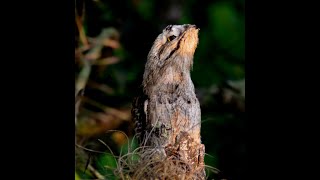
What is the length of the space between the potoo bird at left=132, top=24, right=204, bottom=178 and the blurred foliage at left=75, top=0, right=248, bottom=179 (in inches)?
41.9

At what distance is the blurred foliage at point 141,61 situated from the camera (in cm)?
311

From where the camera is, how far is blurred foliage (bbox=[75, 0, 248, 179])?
3109mm

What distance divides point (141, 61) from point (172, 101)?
5.01 ft

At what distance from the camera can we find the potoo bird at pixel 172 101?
1.84 m

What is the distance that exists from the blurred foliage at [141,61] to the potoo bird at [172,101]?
3.49ft

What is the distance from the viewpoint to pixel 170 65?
1875 millimetres

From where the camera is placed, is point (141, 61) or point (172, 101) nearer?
point (172, 101)

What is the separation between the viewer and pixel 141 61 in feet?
11.0

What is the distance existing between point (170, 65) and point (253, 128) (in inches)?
13.7

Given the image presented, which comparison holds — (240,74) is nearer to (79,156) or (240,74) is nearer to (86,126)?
(86,126)

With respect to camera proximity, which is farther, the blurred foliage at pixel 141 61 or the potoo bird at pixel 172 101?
the blurred foliage at pixel 141 61

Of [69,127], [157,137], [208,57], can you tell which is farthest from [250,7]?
[208,57]

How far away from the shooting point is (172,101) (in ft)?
6.07

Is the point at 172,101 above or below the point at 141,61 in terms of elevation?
below
